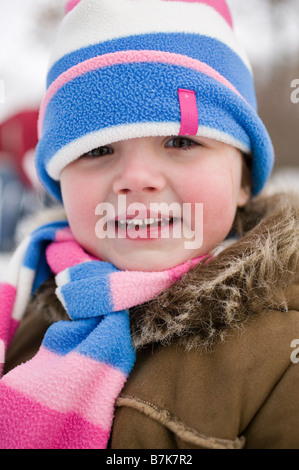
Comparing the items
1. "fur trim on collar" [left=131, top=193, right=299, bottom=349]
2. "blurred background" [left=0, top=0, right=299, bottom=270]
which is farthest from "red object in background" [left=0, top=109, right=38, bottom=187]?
"fur trim on collar" [left=131, top=193, right=299, bottom=349]

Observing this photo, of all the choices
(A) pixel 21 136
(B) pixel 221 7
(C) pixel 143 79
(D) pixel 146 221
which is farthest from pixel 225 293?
(A) pixel 21 136

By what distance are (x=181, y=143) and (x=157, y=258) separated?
0.95 ft

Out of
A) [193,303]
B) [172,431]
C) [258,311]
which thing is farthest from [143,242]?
[172,431]

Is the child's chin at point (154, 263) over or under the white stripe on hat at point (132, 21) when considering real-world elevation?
under

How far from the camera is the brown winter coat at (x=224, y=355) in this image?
0.76 m

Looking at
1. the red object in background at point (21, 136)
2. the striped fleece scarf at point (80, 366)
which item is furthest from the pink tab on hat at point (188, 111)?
the red object in background at point (21, 136)

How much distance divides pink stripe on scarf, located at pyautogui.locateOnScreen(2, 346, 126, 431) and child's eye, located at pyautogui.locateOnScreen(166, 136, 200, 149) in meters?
0.54

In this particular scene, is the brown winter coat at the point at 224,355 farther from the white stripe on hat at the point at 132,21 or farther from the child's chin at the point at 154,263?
the white stripe on hat at the point at 132,21

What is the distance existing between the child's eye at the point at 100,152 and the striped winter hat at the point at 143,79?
0.13ft

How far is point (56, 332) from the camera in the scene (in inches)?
38.1

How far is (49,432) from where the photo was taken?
32.5 inches

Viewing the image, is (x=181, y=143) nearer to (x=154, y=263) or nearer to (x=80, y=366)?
(x=154, y=263)

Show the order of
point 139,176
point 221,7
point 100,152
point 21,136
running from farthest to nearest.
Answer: point 21,136
point 221,7
point 100,152
point 139,176

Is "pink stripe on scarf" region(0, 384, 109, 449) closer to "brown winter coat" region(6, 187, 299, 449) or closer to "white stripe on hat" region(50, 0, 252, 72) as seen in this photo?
"brown winter coat" region(6, 187, 299, 449)
